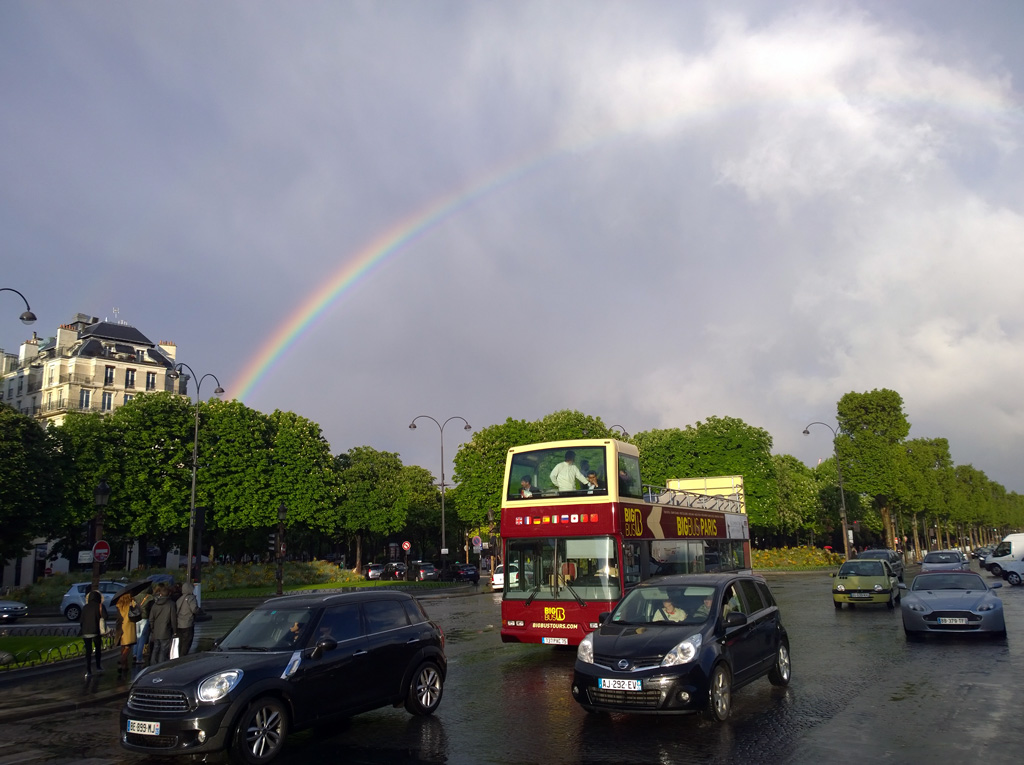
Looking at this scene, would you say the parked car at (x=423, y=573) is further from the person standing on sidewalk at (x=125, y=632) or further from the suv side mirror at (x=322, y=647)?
the suv side mirror at (x=322, y=647)

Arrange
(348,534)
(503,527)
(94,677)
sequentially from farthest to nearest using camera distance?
(348,534)
(503,527)
(94,677)

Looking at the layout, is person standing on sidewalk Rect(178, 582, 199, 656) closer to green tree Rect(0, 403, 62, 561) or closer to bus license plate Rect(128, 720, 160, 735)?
bus license plate Rect(128, 720, 160, 735)

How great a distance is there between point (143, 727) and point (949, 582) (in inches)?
648

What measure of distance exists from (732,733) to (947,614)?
9273 millimetres

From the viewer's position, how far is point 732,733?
27.5 ft

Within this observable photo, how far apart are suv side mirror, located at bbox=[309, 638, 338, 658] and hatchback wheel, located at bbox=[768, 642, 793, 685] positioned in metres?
6.17

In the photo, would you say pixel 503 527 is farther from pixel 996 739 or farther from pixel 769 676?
pixel 996 739

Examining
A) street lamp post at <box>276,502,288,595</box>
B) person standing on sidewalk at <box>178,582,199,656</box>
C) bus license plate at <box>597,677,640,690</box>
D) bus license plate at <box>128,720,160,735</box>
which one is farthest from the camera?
street lamp post at <box>276,502,288,595</box>

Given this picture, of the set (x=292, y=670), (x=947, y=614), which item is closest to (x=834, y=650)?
(x=947, y=614)

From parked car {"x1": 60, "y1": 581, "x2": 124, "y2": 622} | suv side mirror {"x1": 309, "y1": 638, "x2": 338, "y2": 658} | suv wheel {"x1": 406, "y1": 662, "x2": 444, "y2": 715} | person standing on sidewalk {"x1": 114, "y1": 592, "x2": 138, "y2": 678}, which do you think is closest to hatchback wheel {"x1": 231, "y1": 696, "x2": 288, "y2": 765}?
suv side mirror {"x1": 309, "y1": 638, "x2": 338, "y2": 658}

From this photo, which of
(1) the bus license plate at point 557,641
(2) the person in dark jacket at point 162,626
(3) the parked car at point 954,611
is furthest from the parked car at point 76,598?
(3) the parked car at point 954,611

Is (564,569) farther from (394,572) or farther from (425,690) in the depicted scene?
(394,572)

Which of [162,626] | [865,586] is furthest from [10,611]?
[865,586]

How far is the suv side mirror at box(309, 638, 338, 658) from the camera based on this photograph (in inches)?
328
